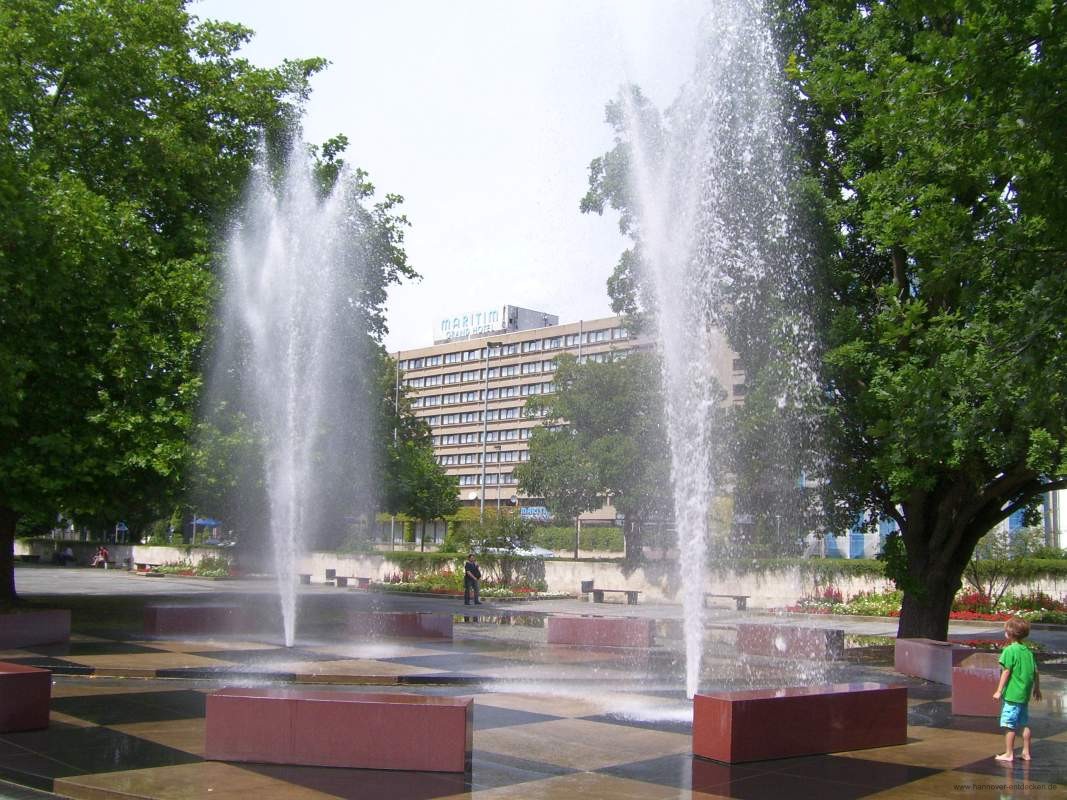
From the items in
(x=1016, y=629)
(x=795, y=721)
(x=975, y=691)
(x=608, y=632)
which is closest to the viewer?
(x=795, y=721)

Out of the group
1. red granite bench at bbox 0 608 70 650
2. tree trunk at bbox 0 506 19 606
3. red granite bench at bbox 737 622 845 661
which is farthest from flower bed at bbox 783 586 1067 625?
tree trunk at bbox 0 506 19 606

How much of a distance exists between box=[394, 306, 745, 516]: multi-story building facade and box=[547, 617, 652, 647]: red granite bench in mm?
80286

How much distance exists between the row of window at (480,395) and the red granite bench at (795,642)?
8676 cm

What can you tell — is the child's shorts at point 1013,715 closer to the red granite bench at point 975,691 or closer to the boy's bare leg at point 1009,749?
the boy's bare leg at point 1009,749

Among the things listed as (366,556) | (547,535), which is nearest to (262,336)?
(366,556)

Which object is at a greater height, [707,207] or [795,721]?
[707,207]

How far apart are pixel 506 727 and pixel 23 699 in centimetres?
474

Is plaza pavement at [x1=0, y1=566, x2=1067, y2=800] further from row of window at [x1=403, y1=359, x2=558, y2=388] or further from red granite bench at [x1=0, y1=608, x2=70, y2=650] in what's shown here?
row of window at [x1=403, y1=359, x2=558, y2=388]

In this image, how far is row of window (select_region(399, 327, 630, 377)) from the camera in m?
96.9

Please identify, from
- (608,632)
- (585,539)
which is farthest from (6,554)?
(585,539)

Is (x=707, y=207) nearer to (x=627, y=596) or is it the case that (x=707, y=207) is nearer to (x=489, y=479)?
(x=627, y=596)

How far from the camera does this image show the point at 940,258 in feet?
36.6

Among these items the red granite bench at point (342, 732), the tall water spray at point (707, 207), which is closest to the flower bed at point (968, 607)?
the tall water spray at point (707, 207)

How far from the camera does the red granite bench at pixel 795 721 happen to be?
359 inches
